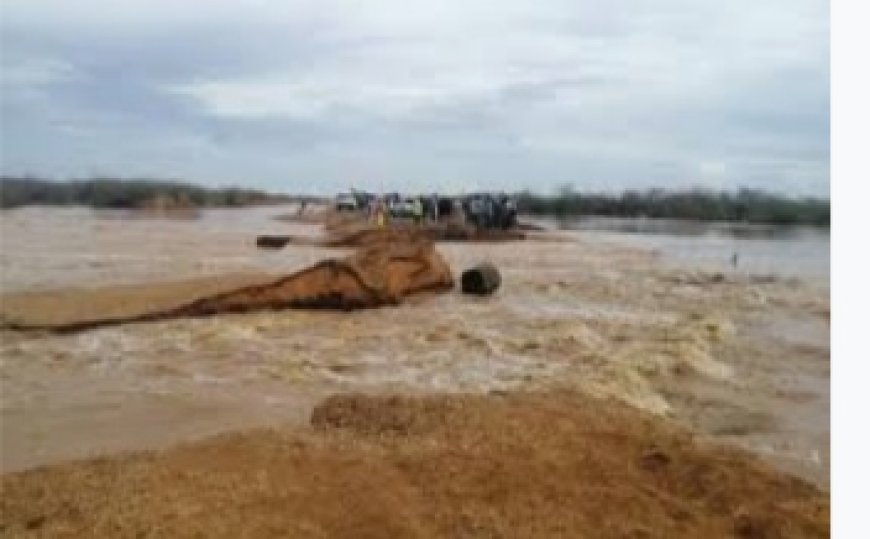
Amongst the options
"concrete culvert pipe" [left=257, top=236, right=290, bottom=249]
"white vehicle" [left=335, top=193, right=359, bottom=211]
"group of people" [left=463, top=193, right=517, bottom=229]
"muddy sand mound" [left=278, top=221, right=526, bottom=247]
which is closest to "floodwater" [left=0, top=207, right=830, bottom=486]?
"concrete culvert pipe" [left=257, top=236, right=290, bottom=249]

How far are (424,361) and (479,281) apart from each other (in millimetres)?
7126

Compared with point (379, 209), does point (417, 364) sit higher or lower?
lower

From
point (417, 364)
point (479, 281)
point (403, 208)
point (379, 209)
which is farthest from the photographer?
point (403, 208)

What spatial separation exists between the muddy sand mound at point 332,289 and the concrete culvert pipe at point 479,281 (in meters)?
0.43

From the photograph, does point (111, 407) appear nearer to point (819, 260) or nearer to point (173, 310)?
point (173, 310)

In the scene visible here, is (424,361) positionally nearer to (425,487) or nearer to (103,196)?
(425,487)

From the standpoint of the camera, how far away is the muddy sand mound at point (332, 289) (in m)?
12.6

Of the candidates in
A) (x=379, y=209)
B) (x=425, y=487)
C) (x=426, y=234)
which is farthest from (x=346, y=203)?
(x=425, y=487)

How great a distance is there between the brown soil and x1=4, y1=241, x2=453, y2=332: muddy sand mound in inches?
265

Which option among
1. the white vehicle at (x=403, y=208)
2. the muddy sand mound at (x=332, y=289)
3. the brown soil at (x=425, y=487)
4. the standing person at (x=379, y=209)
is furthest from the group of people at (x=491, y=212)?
the brown soil at (x=425, y=487)

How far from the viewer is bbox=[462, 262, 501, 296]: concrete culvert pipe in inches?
677

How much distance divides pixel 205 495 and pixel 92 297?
10.3m

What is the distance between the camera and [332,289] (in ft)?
47.0

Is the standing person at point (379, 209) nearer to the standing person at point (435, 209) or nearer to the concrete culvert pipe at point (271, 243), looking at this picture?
the standing person at point (435, 209)
